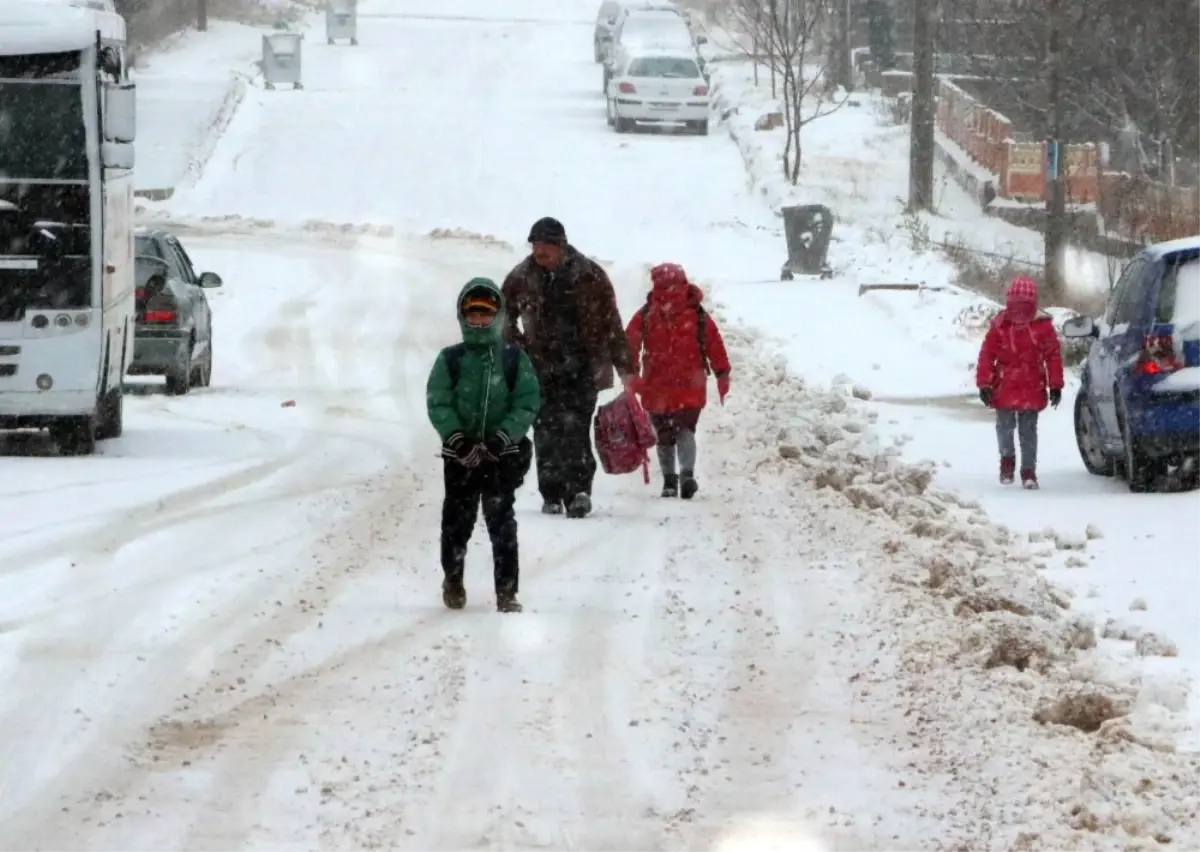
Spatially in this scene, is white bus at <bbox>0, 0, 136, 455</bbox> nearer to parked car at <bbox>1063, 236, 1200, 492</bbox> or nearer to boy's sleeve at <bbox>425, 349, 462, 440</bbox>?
parked car at <bbox>1063, 236, 1200, 492</bbox>

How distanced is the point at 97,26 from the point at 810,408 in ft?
19.0

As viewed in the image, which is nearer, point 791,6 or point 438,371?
point 438,371

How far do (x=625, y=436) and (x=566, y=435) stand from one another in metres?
0.58

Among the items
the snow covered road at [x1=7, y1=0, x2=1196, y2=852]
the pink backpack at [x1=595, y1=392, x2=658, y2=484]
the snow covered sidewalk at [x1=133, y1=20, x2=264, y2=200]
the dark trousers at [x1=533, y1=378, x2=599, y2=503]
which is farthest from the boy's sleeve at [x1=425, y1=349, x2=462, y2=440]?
the snow covered sidewalk at [x1=133, y1=20, x2=264, y2=200]

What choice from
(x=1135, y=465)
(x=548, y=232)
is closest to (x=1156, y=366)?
(x=1135, y=465)

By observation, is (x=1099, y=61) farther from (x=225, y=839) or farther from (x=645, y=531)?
(x=225, y=839)

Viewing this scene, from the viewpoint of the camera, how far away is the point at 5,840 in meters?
6.46

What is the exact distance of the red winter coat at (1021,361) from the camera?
45.9ft

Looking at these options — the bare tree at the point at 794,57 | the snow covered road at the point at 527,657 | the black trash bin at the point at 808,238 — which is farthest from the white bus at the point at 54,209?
the bare tree at the point at 794,57

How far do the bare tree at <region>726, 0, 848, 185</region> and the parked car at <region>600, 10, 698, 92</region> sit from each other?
1.66m

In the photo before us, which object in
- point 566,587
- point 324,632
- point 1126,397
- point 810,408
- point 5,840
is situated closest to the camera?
point 5,840

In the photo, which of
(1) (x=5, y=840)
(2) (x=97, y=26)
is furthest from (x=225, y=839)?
(2) (x=97, y=26)

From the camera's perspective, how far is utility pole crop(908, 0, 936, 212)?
3512 cm

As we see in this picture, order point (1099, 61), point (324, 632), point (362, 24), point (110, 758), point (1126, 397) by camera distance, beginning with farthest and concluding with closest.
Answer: point (362, 24) → point (1099, 61) → point (1126, 397) → point (324, 632) → point (110, 758)
